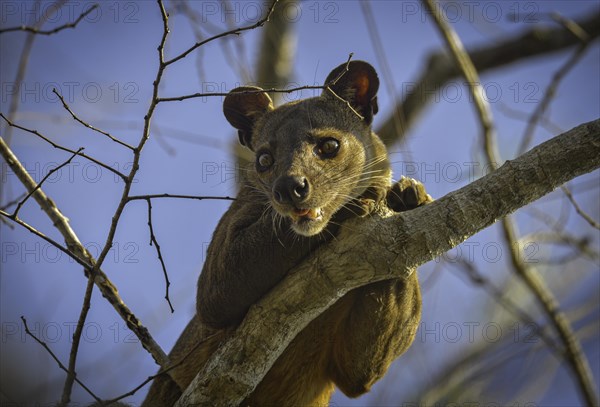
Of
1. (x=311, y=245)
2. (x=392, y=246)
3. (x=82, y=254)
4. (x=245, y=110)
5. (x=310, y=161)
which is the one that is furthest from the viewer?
(x=245, y=110)

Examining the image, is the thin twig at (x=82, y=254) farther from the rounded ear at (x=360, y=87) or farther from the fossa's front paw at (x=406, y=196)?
the rounded ear at (x=360, y=87)

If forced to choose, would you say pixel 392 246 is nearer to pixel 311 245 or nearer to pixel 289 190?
pixel 311 245

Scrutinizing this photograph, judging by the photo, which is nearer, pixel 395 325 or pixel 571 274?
pixel 395 325

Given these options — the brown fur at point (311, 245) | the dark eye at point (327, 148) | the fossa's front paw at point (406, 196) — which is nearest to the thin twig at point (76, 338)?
the brown fur at point (311, 245)

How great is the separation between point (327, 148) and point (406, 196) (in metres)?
0.80

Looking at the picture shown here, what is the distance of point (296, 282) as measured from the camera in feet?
14.0

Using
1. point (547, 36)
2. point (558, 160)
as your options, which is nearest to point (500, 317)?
point (547, 36)

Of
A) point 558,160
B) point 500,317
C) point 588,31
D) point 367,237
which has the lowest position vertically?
point 558,160

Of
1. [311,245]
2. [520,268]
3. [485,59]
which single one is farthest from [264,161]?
[485,59]

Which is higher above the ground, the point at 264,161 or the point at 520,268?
the point at 264,161

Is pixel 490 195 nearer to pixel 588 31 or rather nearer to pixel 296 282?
pixel 296 282

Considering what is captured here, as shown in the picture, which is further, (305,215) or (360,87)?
(360,87)

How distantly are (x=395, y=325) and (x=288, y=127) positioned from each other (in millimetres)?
1839

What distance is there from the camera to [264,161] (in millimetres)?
5387
